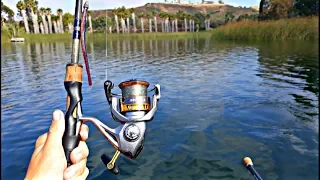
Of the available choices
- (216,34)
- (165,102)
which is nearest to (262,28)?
(216,34)

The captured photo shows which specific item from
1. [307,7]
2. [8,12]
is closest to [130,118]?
[307,7]

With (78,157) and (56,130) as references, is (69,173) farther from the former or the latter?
(56,130)

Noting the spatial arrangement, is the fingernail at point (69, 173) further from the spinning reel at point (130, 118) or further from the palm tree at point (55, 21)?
the palm tree at point (55, 21)

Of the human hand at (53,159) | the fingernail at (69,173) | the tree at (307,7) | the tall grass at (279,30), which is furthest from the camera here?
the tree at (307,7)

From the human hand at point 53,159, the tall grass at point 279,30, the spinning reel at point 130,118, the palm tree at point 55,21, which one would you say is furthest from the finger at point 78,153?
the palm tree at point 55,21

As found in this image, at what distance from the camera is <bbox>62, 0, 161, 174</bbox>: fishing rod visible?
6.31 feet

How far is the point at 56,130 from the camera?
1737 mm

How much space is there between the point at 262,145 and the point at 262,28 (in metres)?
28.4

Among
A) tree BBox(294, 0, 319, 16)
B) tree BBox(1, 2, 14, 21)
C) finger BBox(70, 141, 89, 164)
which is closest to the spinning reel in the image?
finger BBox(70, 141, 89, 164)

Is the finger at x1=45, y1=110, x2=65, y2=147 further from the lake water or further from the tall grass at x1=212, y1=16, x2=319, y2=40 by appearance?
the tall grass at x1=212, y1=16, x2=319, y2=40

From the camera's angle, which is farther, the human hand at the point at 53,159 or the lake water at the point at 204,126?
the lake water at the point at 204,126

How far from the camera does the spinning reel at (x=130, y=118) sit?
2.05 metres

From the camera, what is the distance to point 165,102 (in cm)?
838

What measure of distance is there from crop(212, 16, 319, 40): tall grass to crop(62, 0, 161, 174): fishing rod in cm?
2807
